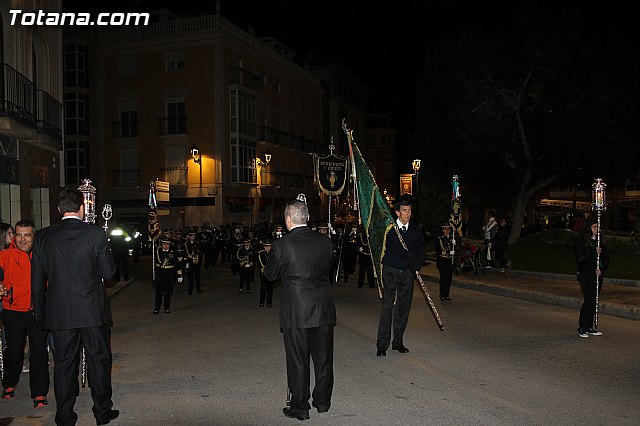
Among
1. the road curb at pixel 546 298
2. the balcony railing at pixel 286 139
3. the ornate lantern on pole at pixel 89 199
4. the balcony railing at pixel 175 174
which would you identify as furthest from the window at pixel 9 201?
the balcony railing at pixel 286 139

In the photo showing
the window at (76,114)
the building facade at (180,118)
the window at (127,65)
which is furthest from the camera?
the window at (76,114)

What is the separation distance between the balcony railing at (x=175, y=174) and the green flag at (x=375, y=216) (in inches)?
1280

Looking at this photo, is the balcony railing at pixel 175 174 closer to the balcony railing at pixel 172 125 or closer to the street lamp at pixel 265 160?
the balcony railing at pixel 172 125

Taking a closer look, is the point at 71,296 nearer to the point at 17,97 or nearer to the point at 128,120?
the point at 17,97

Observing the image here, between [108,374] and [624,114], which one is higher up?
[624,114]

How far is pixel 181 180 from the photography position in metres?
41.1

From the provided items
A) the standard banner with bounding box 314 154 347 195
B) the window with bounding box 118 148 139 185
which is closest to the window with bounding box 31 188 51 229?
the standard banner with bounding box 314 154 347 195

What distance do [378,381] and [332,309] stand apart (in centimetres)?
155

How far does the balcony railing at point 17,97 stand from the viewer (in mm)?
14250

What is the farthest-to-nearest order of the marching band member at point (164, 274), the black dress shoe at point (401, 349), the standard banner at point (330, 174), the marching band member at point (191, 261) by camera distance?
1. the standard banner at point (330, 174)
2. the marching band member at point (191, 261)
3. the marching band member at point (164, 274)
4. the black dress shoe at point (401, 349)

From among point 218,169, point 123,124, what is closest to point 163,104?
point 123,124

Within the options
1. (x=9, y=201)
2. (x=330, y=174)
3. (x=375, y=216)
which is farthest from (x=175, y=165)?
(x=375, y=216)

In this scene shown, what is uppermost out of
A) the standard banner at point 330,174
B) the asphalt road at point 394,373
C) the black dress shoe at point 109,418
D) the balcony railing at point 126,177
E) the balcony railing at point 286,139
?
the balcony railing at point 286,139

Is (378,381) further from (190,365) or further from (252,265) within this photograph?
(252,265)
